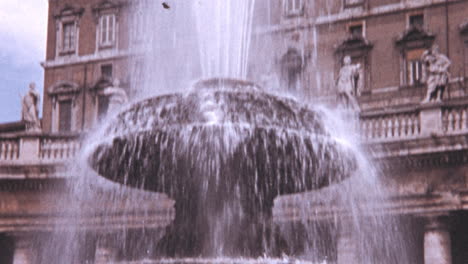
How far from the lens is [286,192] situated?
1189 centimetres

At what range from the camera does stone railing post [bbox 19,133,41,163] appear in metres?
24.2

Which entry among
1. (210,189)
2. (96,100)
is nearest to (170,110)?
(210,189)

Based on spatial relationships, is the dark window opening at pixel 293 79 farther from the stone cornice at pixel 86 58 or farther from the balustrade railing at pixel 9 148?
the balustrade railing at pixel 9 148

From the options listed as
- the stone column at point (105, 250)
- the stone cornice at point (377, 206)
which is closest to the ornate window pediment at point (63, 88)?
the stone column at point (105, 250)

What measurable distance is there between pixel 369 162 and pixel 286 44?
53.7ft

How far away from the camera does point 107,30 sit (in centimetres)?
4234

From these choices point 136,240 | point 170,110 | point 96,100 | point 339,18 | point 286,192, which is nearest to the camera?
point 170,110

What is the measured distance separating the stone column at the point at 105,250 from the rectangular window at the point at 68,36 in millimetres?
20690

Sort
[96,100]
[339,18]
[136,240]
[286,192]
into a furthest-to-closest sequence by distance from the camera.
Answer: [96,100]
[339,18]
[136,240]
[286,192]

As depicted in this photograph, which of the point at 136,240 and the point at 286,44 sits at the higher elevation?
the point at 286,44

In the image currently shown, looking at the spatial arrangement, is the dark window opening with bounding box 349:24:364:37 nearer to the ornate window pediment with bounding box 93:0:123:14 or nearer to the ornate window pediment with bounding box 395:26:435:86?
the ornate window pediment with bounding box 395:26:435:86

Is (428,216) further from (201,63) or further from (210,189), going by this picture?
(201,63)

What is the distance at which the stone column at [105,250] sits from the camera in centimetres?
2264

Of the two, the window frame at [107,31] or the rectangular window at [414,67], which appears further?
the window frame at [107,31]
